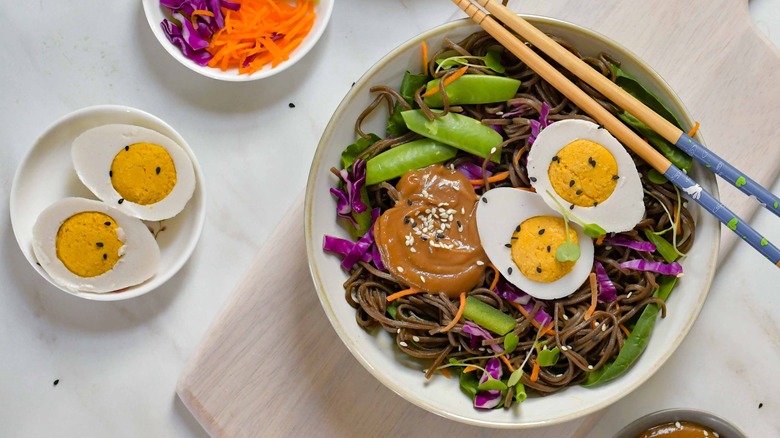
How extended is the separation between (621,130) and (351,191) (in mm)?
978

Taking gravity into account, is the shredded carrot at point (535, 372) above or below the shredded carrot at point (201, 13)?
below

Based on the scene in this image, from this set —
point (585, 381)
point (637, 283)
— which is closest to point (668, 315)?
point (637, 283)

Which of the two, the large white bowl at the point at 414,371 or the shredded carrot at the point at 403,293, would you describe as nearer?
the large white bowl at the point at 414,371

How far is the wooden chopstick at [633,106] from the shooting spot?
246 cm

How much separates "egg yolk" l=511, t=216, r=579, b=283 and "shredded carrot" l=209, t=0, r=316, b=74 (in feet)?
4.03

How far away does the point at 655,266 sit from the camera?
266 cm

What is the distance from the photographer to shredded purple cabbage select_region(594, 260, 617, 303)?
2697mm

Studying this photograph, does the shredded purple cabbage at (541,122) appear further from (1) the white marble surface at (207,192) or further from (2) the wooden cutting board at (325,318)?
(1) the white marble surface at (207,192)

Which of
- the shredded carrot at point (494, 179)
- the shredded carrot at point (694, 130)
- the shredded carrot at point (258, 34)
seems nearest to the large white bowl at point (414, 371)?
the shredded carrot at point (694, 130)

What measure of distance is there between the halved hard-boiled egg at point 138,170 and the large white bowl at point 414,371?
68 cm

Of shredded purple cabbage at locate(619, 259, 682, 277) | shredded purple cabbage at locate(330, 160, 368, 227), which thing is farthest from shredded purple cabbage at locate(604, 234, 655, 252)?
shredded purple cabbage at locate(330, 160, 368, 227)

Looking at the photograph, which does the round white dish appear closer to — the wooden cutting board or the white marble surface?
the white marble surface

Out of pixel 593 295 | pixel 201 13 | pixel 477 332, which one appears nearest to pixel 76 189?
pixel 201 13

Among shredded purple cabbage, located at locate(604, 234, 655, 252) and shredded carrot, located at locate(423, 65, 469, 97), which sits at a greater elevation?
shredded carrot, located at locate(423, 65, 469, 97)
